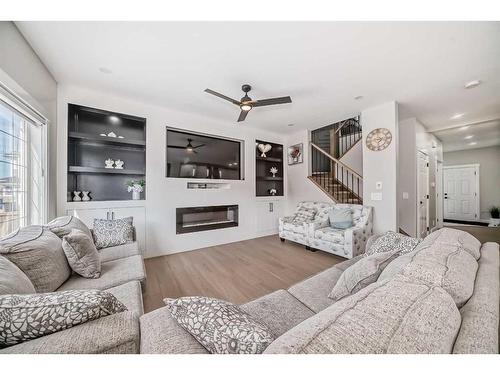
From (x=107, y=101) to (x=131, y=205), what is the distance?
1.63 meters

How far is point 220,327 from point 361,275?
2.85ft

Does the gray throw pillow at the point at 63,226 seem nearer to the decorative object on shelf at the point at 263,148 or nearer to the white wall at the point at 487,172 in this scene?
the decorative object on shelf at the point at 263,148

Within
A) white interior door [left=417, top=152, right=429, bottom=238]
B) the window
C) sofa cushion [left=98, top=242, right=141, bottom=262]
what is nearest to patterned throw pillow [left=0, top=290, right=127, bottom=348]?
sofa cushion [left=98, top=242, right=141, bottom=262]

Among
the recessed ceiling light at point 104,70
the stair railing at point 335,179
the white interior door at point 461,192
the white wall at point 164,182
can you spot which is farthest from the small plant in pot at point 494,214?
the recessed ceiling light at point 104,70

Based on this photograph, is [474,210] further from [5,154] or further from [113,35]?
[5,154]

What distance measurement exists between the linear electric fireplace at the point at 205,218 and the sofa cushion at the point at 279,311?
2.70 meters

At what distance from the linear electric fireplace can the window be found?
1.77 meters

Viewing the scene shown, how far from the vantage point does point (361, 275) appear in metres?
1.09

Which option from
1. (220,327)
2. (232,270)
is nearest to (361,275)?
(220,327)

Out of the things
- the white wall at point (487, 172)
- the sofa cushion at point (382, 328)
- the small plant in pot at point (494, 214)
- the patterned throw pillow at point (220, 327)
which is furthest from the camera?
the white wall at point (487, 172)

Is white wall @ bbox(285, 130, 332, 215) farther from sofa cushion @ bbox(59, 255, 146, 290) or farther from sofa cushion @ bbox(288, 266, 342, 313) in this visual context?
sofa cushion @ bbox(59, 255, 146, 290)

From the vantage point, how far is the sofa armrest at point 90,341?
583 millimetres

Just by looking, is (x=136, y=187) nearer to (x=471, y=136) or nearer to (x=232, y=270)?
(x=232, y=270)
